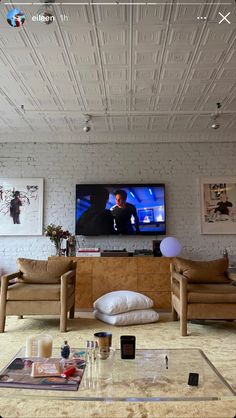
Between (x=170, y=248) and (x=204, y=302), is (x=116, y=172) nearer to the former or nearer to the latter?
(x=170, y=248)

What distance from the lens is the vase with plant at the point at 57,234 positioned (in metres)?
4.99

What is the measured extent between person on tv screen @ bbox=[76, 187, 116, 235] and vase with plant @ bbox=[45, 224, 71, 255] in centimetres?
33

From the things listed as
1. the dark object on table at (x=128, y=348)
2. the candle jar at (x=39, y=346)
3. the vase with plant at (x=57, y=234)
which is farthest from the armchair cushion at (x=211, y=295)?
the vase with plant at (x=57, y=234)

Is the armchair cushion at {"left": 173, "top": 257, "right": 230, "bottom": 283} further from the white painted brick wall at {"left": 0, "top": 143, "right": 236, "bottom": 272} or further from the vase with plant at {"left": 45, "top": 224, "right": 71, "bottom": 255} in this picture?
the vase with plant at {"left": 45, "top": 224, "right": 71, "bottom": 255}

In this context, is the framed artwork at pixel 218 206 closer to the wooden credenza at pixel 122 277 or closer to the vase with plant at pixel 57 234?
the wooden credenza at pixel 122 277

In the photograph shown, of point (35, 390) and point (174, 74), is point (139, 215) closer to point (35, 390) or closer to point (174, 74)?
point (174, 74)

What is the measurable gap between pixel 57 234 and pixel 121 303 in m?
1.57

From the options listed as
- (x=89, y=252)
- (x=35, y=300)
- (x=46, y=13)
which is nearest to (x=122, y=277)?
(x=89, y=252)

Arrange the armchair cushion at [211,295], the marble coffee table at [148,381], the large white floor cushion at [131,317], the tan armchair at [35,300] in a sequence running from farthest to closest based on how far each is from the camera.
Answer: the large white floor cushion at [131,317] < the tan armchair at [35,300] < the armchair cushion at [211,295] < the marble coffee table at [148,381]

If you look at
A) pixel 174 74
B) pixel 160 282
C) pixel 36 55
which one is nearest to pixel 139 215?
pixel 160 282

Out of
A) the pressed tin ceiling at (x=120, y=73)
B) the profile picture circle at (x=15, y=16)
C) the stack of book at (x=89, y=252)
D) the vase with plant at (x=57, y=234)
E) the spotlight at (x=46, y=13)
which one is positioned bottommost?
the stack of book at (x=89, y=252)

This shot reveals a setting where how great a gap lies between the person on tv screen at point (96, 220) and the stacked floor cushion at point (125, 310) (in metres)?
1.36

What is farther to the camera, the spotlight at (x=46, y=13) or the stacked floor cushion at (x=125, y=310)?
the stacked floor cushion at (x=125, y=310)

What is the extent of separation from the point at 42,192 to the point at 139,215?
158cm
